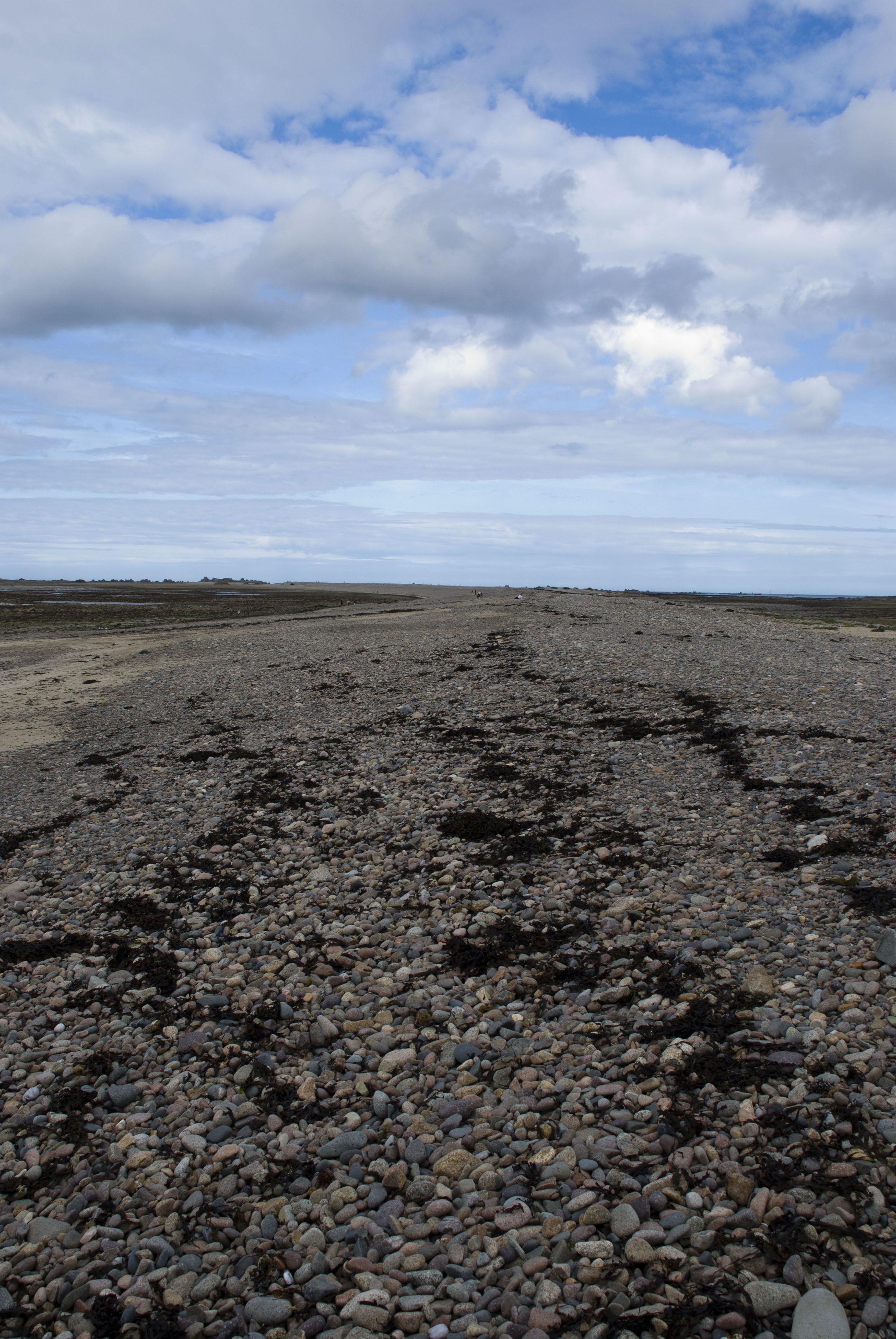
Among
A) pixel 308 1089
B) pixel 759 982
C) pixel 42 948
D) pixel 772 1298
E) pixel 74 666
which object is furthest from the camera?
pixel 74 666

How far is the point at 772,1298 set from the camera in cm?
427

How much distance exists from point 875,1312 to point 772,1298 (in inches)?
22.2

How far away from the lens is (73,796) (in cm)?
1695

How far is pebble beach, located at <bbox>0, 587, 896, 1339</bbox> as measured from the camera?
189 inches

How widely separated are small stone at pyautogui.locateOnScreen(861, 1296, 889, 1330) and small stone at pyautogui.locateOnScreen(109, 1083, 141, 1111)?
6.28m

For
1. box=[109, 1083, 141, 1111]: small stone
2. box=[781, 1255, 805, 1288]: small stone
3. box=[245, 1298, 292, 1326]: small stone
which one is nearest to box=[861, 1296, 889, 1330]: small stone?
box=[781, 1255, 805, 1288]: small stone

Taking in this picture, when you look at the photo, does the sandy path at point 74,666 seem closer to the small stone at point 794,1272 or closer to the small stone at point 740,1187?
the small stone at point 740,1187

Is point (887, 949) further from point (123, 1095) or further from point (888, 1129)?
point (123, 1095)

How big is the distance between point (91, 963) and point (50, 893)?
9.43ft

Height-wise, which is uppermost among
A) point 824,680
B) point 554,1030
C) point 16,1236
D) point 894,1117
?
point 824,680

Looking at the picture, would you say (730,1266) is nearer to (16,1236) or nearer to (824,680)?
(16,1236)

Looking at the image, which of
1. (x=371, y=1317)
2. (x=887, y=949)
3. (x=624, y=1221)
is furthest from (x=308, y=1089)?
(x=887, y=949)

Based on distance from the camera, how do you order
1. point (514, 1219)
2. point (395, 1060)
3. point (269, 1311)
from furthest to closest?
point (395, 1060), point (514, 1219), point (269, 1311)

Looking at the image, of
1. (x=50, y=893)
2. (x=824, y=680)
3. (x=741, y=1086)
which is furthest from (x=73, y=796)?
(x=824, y=680)
